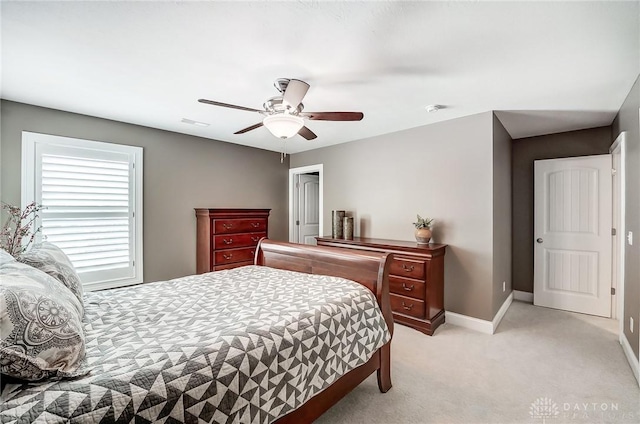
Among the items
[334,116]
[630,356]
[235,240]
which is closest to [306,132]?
[334,116]

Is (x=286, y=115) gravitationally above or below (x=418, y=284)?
above

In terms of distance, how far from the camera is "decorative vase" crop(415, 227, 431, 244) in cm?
347

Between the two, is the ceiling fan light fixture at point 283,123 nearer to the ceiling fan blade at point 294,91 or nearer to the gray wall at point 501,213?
the ceiling fan blade at point 294,91

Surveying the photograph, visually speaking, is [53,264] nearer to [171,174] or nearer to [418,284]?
Answer: [171,174]

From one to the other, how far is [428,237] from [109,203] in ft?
12.5

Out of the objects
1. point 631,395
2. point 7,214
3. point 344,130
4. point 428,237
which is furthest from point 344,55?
point 7,214

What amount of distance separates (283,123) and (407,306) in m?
2.41

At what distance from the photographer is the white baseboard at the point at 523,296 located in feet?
13.9

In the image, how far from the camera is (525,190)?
14.0 feet

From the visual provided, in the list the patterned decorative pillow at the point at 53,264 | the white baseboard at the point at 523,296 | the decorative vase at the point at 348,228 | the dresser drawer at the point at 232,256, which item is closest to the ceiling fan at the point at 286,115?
the patterned decorative pillow at the point at 53,264

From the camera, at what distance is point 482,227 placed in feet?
10.6

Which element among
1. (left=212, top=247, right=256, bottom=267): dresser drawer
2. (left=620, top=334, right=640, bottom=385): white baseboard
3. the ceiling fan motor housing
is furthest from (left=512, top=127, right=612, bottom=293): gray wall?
(left=212, top=247, right=256, bottom=267): dresser drawer

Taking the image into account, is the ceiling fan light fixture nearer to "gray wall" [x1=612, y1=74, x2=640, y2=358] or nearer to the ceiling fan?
the ceiling fan

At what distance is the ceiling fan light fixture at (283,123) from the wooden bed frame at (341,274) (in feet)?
3.32
